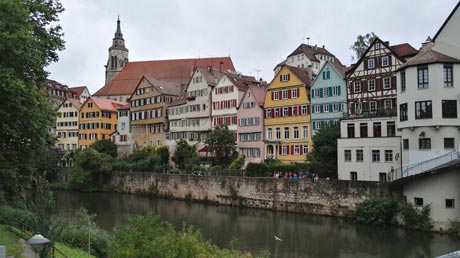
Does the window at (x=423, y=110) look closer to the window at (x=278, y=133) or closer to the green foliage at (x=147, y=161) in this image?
the window at (x=278, y=133)

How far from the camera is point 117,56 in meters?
108

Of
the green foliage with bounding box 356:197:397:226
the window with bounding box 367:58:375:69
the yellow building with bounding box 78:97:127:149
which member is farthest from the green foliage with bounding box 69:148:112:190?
the green foliage with bounding box 356:197:397:226

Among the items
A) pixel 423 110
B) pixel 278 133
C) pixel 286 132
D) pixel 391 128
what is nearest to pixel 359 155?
pixel 391 128

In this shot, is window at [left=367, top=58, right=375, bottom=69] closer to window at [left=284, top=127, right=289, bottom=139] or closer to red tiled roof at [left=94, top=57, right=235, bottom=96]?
window at [left=284, top=127, right=289, bottom=139]

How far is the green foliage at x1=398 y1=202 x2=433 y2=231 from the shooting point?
1086 inches

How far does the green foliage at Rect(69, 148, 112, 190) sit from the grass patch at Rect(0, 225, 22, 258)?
37000 millimetres

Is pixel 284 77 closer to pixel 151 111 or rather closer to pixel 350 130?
pixel 350 130

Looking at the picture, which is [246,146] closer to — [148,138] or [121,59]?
[148,138]

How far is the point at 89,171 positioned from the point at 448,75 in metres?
42.8

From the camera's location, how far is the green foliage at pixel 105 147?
6256 centimetres

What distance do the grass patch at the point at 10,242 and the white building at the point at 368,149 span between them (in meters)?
25.5

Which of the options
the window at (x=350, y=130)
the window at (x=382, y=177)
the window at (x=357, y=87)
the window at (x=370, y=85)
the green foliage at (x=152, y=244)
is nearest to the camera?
the green foliage at (x=152, y=244)

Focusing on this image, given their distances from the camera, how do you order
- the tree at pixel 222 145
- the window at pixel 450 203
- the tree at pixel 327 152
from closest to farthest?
the window at pixel 450 203 → the tree at pixel 327 152 → the tree at pixel 222 145

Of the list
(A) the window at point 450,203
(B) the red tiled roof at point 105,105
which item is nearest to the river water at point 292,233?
(A) the window at point 450,203
